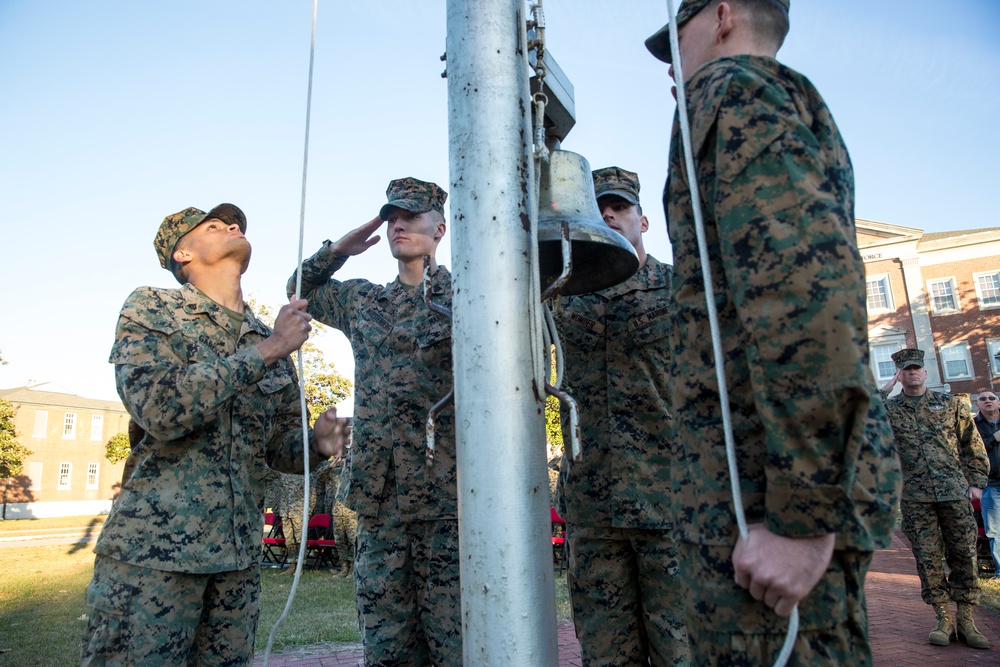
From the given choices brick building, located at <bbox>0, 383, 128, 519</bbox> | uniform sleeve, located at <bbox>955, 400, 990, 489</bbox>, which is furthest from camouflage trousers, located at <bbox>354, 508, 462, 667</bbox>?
brick building, located at <bbox>0, 383, 128, 519</bbox>

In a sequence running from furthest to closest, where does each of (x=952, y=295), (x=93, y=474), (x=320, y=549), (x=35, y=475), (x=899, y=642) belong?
(x=93, y=474)
(x=35, y=475)
(x=952, y=295)
(x=320, y=549)
(x=899, y=642)

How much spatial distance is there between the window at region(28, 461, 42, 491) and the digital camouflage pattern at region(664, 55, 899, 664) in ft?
197

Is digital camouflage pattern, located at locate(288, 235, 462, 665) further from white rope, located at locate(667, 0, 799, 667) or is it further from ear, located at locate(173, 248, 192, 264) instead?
white rope, located at locate(667, 0, 799, 667)

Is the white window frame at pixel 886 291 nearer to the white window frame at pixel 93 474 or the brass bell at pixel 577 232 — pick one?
the brass bell at pixel 577 232

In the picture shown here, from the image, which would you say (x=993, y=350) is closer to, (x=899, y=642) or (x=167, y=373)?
(x=899, y=642)

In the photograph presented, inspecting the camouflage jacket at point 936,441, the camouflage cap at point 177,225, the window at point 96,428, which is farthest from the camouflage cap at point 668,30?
the window at point 96,428

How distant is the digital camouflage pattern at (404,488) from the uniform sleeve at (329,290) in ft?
0.83

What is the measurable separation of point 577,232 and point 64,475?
202 feet

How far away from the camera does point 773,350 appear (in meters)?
1.40

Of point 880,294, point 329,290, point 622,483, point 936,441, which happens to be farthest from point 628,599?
point 880,294

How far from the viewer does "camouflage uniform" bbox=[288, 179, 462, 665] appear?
10.5 ft

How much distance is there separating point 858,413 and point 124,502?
2.58m

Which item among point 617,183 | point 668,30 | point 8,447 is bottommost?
point 668,30

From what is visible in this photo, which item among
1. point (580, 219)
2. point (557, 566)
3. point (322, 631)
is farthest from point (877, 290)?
point (580, 219)
